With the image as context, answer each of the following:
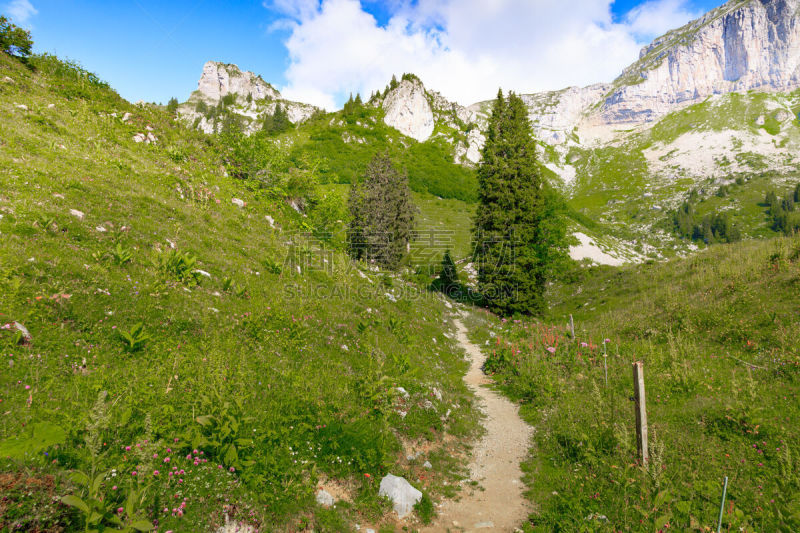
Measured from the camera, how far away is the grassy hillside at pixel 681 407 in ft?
18.9

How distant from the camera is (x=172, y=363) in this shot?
645cm

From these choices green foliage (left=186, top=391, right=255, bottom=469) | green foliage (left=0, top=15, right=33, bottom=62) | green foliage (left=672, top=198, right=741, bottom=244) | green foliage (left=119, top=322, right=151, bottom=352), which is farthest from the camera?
green foliage (left=672, top=198, right=741, bottom=244)

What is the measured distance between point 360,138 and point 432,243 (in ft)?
261

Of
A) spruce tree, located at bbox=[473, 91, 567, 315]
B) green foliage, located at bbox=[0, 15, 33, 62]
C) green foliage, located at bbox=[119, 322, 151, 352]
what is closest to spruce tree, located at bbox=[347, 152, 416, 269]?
spruce tree, located at bbox=[473, 91, 567, 315]

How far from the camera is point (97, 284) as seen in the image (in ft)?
23.4

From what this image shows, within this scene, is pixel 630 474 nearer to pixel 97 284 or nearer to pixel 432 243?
pixel 97 284

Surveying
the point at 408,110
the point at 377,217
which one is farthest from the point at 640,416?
the point at 408,110

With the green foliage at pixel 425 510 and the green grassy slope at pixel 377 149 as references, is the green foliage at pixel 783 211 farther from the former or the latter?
the green foliage at pixel 425 510

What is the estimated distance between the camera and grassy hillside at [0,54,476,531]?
409 cm

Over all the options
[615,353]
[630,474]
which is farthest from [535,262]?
[630,474]

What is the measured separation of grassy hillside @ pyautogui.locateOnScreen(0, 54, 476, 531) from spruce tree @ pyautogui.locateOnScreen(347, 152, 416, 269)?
30468 millimetres

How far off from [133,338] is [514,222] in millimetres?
26547

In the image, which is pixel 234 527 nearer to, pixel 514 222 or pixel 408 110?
A: pixel 514 222

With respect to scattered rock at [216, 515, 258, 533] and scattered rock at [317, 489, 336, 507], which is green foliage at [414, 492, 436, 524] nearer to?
scattered rock at [317, 489, 336, 507]
